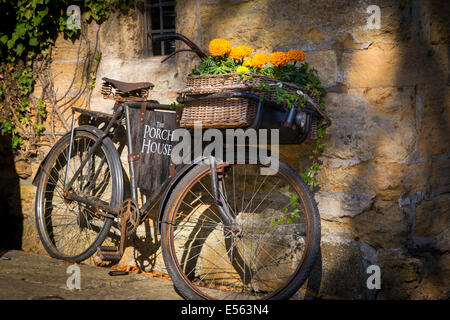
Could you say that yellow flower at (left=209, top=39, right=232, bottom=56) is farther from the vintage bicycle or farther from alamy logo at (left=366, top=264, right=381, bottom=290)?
alamy logo at (left=366, top=264, right=381, bottom=290)

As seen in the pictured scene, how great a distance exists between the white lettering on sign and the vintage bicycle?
0.05 metres

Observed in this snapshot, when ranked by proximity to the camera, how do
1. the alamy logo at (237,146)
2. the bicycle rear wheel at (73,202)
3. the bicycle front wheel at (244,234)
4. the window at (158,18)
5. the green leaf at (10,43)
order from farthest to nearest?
1. the green leaf at (10,43)
2. the window at (158,18)
3. the bicycle rear wheel at (73,202)
4. the bicycle front wheel at (244,234)
5. the alamy logo at (237,146)

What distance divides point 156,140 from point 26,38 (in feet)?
5.96

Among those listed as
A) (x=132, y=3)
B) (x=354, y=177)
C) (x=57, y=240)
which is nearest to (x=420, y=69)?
(x=354, y=177)

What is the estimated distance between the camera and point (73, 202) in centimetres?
382

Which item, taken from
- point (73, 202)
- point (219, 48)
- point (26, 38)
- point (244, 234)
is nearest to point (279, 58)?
point (219, 48)

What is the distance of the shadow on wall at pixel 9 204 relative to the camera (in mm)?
4203

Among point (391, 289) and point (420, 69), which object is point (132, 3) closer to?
point (420, 69)

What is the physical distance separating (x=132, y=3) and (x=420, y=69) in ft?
7.45

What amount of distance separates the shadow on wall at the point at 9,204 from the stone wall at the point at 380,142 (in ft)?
8.78

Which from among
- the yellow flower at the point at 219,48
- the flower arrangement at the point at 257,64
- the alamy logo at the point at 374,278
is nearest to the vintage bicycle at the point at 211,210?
the flower arrangement at the point at 257,64

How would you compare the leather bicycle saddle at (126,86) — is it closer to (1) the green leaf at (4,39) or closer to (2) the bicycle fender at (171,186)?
(2) the bicycle fender at (171,186)

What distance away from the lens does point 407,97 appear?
2.84 meters

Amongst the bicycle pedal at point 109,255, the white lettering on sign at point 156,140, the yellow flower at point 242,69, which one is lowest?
the bicycle pedal at point 109,255
